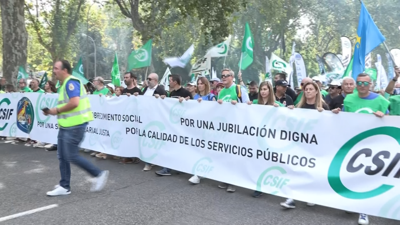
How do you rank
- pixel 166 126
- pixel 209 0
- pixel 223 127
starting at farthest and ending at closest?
pixel 209 0 → pixel 166 126 → pixel 223 127

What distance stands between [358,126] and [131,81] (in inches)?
196

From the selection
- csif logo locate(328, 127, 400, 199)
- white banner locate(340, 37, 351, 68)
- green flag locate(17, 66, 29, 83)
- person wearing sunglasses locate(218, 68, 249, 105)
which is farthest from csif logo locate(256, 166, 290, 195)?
green flag locate(17, 66, 29, 83)

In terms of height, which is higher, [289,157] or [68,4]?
[68,4]

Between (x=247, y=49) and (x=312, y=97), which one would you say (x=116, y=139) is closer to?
(x=312, y=97)

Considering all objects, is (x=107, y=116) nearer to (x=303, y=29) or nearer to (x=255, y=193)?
(x=255, y=193)

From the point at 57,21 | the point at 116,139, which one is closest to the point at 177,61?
the point at 116,139

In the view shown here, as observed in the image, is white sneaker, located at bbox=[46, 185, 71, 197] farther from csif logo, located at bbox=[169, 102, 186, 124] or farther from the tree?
the tree

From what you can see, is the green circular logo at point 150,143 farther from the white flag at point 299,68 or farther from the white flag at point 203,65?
the white flag at point 299,68

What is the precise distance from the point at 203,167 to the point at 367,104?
8.42 ft

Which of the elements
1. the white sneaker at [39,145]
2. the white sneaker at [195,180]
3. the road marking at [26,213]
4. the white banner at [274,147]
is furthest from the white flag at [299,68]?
the road marking at [26,213]

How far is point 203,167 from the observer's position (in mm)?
6105

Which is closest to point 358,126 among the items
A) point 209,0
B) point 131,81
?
point 131,81

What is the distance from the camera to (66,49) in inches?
1382

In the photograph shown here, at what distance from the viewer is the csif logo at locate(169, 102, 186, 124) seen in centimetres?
653
